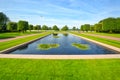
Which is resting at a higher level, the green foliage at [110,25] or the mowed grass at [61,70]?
the green foliage at [110,25]

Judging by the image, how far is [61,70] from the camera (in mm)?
7152

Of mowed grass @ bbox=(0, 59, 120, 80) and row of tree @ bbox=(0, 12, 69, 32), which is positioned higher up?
row of tree @ bbox=(0, 12, 69, 32)

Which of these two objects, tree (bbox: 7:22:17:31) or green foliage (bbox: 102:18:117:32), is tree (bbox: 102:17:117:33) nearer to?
green foliage (bbox: 102:18:117:32)

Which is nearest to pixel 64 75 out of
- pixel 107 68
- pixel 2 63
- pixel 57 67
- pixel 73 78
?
pixel 73 78

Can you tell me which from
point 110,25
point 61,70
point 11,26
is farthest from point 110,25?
point 61,70

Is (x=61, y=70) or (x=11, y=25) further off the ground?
(x=11, y=25)

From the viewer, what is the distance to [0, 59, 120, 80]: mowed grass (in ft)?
20.9

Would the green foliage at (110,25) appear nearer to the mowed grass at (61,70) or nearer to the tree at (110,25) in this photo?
the tree at (110,25)

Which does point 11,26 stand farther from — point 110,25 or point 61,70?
point 61,70

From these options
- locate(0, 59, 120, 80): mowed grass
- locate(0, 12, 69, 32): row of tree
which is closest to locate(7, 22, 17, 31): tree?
locate(0, 12, 69, 32): row of tree

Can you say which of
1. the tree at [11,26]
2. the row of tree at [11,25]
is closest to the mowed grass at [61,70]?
the row of tree at [11,25]

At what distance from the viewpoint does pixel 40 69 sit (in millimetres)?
7270

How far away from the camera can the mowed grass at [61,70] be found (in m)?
6.38

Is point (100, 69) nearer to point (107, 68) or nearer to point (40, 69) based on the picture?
point (107, 68)
